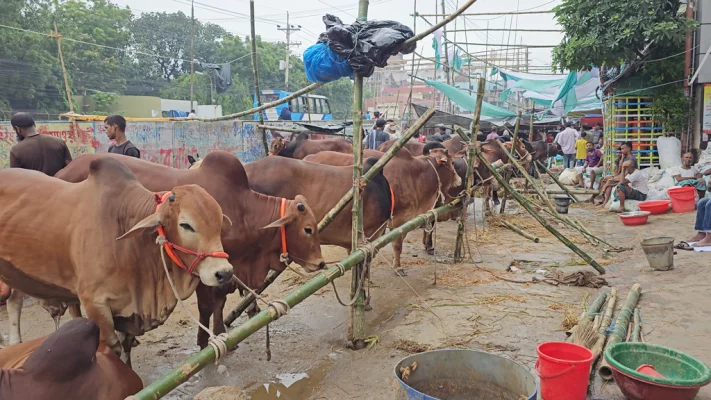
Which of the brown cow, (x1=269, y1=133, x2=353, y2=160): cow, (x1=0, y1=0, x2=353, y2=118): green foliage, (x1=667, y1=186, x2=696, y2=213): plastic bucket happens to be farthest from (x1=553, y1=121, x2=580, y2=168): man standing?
(x1=0, y1=0, x2=353, y2=118): green foliage

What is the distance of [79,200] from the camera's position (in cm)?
368

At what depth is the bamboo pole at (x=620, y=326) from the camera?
3.73 m

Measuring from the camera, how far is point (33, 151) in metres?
5.44

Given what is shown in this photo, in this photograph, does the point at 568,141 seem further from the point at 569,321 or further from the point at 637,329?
the point at 637,329

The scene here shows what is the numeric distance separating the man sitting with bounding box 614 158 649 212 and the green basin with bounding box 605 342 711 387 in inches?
314

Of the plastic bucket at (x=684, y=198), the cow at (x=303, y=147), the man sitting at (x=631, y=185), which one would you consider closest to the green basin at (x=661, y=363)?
the cow at (x=303, y=147)

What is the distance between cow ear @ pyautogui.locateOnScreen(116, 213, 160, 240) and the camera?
3244 mm

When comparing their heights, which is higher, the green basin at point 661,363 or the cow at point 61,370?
the cow at point 61,370

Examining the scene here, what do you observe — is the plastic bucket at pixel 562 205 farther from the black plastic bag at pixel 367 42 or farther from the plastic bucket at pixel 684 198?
the black plastic bag at pixel 367 42

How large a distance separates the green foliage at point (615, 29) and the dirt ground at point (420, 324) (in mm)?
5199

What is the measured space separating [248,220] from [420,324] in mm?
1838

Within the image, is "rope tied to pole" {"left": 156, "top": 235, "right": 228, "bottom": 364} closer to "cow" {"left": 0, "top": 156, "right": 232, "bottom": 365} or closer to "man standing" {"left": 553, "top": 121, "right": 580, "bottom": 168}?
"cow" {"left": 0, "top": 156, "right": 232, "bottom": 365}

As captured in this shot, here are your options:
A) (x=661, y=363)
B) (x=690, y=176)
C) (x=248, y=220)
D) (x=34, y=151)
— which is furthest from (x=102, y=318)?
(x=690, y=176)

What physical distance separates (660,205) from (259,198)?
26.3 feet
